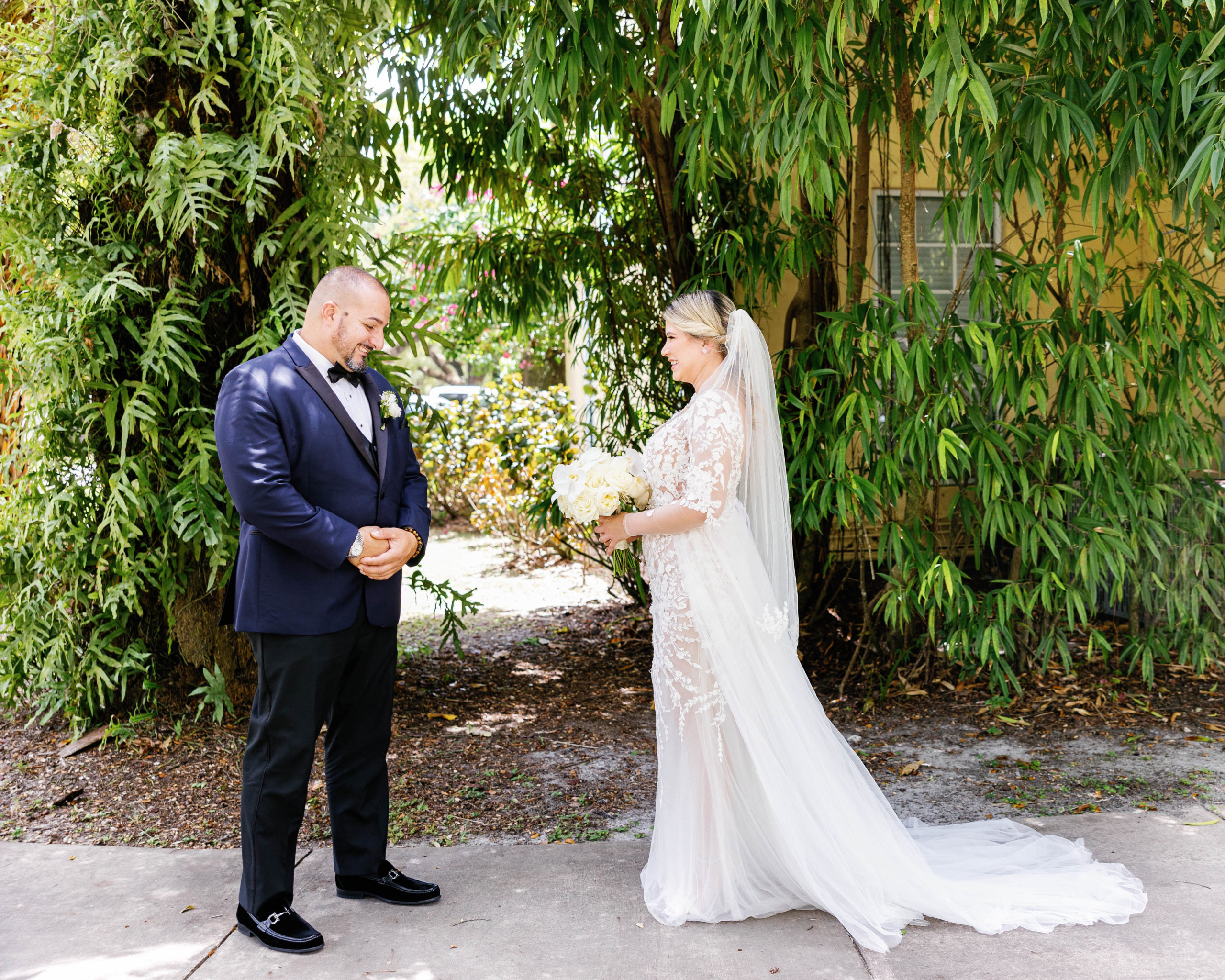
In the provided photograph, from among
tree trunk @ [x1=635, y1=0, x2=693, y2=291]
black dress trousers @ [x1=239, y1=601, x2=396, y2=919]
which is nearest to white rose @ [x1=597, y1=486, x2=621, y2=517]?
black dress trousers @ [x1=239, y1=601, x2=396, y2=919]

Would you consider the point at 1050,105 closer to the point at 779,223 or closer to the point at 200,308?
the point at 779,223

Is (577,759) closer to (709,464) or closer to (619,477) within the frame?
(619,477)

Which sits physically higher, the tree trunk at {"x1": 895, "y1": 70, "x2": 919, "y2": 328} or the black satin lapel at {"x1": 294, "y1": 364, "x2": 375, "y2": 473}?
the tree trunk at {"x1": 895, "y1": 70, "x2": 919, "y2": 328}

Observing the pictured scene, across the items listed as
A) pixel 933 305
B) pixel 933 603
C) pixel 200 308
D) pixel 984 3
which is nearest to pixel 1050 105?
pixel 984 3

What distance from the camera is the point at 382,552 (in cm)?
308

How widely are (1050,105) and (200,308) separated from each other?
11.5ft

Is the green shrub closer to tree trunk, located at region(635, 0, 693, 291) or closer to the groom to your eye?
tree trunk, located at region(635, 0, 693, 291)

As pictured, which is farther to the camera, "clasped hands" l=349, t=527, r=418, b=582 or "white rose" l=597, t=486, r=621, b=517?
"white rose" l=597, t=486, r=621, b=517

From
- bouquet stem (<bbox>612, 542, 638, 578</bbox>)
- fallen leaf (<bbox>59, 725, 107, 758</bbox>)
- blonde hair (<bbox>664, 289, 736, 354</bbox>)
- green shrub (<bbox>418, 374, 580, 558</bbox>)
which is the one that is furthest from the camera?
green shrub (<bbox>418, 374, 580, 558</bbox>)

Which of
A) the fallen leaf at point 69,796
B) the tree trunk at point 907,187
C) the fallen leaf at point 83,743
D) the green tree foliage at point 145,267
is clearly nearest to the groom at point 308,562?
the green tree foliage at point 145,267

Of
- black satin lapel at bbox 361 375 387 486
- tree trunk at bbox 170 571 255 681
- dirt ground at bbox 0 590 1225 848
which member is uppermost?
black satin lapel at bbox 361 375 387 486

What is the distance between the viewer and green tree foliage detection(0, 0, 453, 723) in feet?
13.5

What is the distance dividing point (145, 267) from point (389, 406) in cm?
194

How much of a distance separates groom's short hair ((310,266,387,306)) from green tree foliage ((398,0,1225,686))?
1.24 metres
